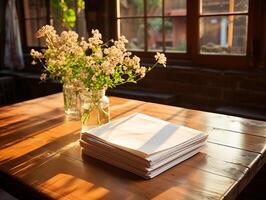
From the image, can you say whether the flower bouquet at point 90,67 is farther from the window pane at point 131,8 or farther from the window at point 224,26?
the window pane at point 131,8

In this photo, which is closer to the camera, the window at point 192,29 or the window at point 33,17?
the window at point 192,29

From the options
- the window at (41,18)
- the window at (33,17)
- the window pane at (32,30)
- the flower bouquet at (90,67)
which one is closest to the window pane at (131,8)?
the window at (41,18)

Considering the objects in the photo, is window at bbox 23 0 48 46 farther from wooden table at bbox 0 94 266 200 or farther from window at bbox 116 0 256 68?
wooden table at bbox 0 94 266 200

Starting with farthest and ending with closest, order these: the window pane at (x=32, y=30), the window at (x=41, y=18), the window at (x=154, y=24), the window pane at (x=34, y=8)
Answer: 1. the window pane at (x=32, y=30)
2. the window pane at (x=34, y=8)
3. the window at (x=41, y=18)
4. the window at (x=154, y=24)

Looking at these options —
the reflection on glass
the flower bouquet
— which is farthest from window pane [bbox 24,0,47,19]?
the flower bouquet

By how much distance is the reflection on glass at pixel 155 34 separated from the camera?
11.0 feet

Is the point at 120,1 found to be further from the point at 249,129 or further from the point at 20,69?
the point at 249,129

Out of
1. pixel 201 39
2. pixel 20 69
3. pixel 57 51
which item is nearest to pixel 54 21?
pixel 20 69

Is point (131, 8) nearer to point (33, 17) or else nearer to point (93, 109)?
point (33, 17)

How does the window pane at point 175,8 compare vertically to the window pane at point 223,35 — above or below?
above

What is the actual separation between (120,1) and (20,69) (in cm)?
159

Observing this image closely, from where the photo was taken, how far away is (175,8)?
3.19m

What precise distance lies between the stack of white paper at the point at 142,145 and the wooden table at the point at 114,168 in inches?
1.2

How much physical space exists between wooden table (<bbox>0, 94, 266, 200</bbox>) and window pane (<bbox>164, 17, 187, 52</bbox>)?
157 cm
